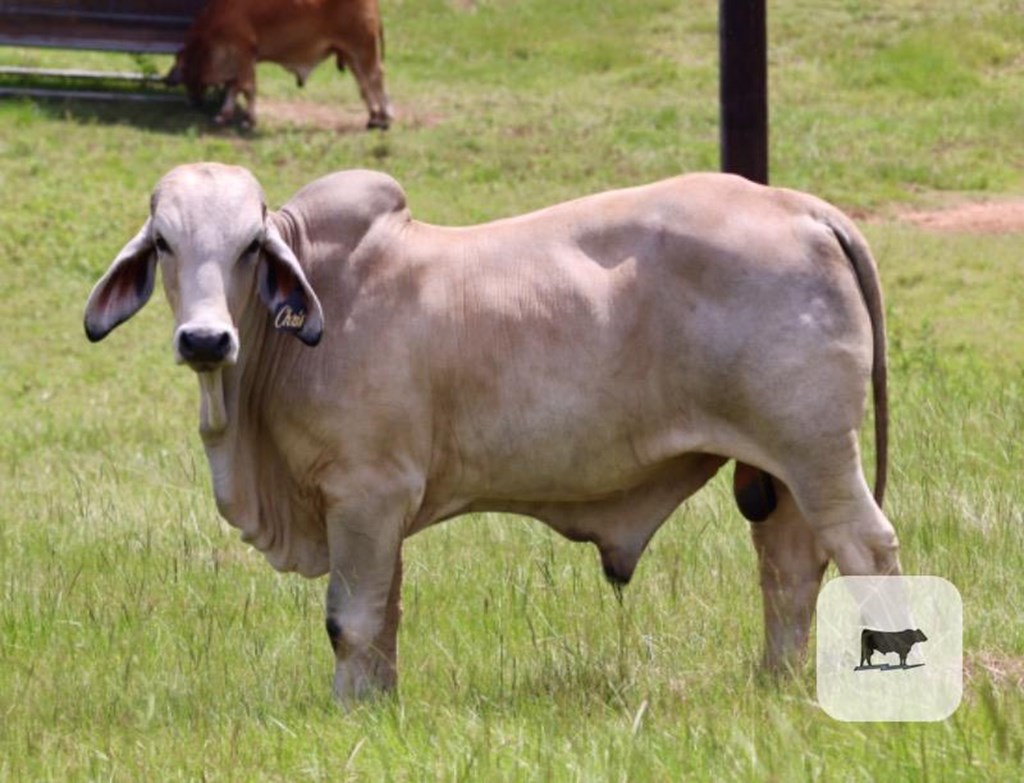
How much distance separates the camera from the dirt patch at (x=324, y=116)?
18.7 metres

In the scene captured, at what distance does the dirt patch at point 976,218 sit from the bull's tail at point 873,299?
9401 millimetres

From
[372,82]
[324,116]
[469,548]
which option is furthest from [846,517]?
[324,116]

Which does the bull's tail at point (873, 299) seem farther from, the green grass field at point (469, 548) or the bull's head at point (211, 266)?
the bull's head at point (211, 266)

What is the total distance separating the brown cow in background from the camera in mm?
18562

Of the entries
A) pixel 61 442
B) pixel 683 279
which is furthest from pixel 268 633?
pixel 61 442

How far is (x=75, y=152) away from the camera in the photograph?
16.4 metres

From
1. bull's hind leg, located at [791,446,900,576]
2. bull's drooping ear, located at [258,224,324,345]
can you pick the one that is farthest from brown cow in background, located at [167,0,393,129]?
bull's hind leg, located at [791,446,900,576]

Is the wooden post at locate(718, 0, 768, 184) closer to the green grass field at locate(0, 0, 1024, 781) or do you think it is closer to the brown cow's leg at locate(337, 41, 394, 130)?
the green grass field at locate(0, 0, 1024, 781)

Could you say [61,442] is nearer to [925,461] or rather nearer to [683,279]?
[925,461]

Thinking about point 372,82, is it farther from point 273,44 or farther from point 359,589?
point 359,589

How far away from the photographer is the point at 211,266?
535cm

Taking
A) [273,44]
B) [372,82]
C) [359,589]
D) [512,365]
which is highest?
[512,365]

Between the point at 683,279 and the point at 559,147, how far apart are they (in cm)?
1197

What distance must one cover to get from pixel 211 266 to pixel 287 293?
8.9 inches
